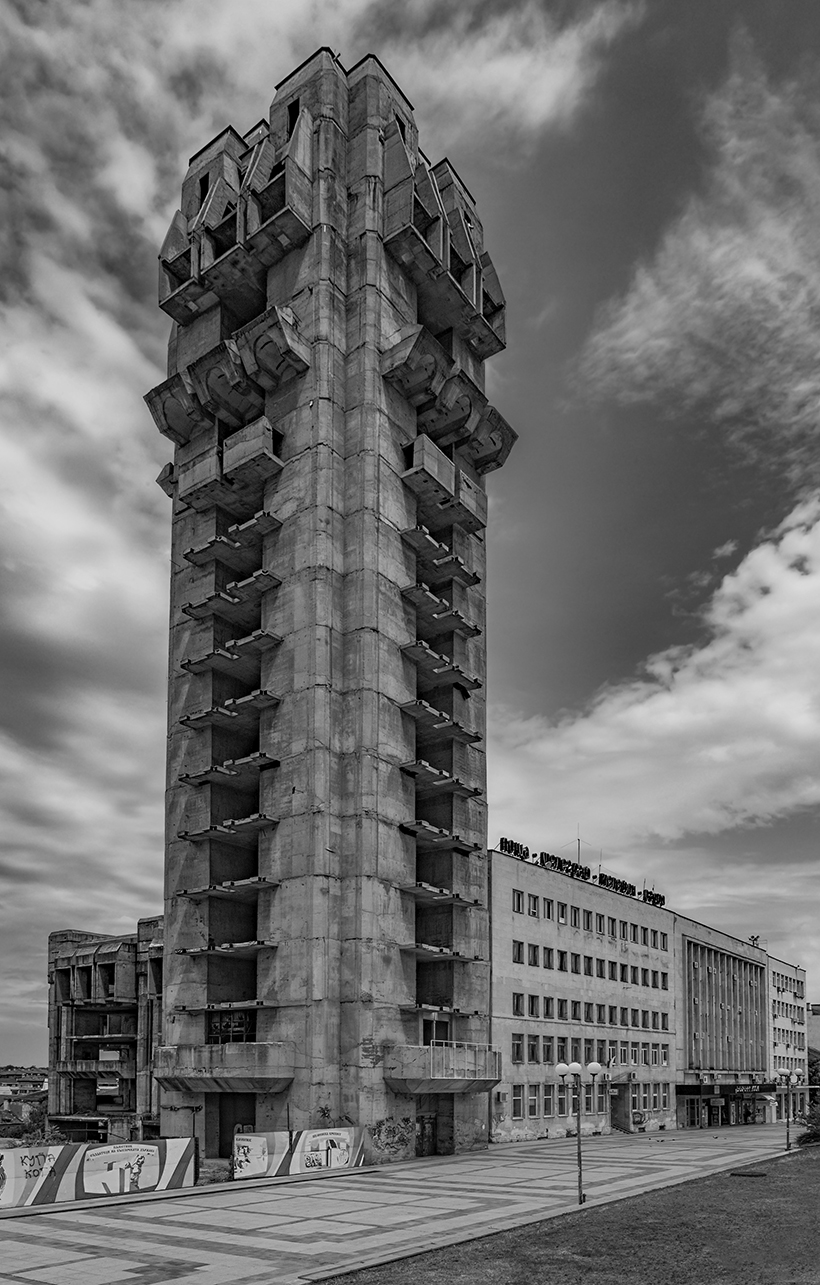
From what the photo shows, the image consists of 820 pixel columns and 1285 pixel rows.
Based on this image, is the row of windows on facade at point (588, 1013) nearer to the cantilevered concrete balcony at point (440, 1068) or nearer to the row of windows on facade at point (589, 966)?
the row of windows on facade at point (589, 966)

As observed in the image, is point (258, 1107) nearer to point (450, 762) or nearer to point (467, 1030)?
point (467, 1030)

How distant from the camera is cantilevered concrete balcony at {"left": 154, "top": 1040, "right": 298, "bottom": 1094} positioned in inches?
2334

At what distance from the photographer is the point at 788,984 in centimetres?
15138

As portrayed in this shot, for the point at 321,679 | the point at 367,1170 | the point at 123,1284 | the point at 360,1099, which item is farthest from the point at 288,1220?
the point at 321,679

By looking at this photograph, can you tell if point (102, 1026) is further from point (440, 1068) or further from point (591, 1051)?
point (440, 1068)

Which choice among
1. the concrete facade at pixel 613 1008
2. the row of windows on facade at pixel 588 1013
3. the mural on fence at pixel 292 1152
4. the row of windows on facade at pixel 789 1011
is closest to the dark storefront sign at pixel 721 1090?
the concrete facade at pixel 613 1008

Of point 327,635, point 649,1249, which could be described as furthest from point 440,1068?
point 649,1249

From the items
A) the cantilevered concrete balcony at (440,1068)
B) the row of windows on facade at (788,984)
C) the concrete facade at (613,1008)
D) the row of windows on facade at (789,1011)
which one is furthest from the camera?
the row of windows on facade at (788,984)

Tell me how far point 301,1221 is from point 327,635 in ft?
122

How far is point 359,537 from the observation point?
227 feet

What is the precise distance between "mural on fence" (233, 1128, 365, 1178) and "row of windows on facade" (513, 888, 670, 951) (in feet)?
92.0

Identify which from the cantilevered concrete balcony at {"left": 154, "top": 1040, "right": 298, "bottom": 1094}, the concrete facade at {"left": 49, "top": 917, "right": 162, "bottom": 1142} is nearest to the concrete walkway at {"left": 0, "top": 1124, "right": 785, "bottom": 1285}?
the cantilevered concrete balcony at {"left": 154, "top": 1040, "right": 298, "bottom": 1094}

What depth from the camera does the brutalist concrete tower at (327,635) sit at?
2448 inches

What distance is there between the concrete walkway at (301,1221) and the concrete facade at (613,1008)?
2136 centimetres
